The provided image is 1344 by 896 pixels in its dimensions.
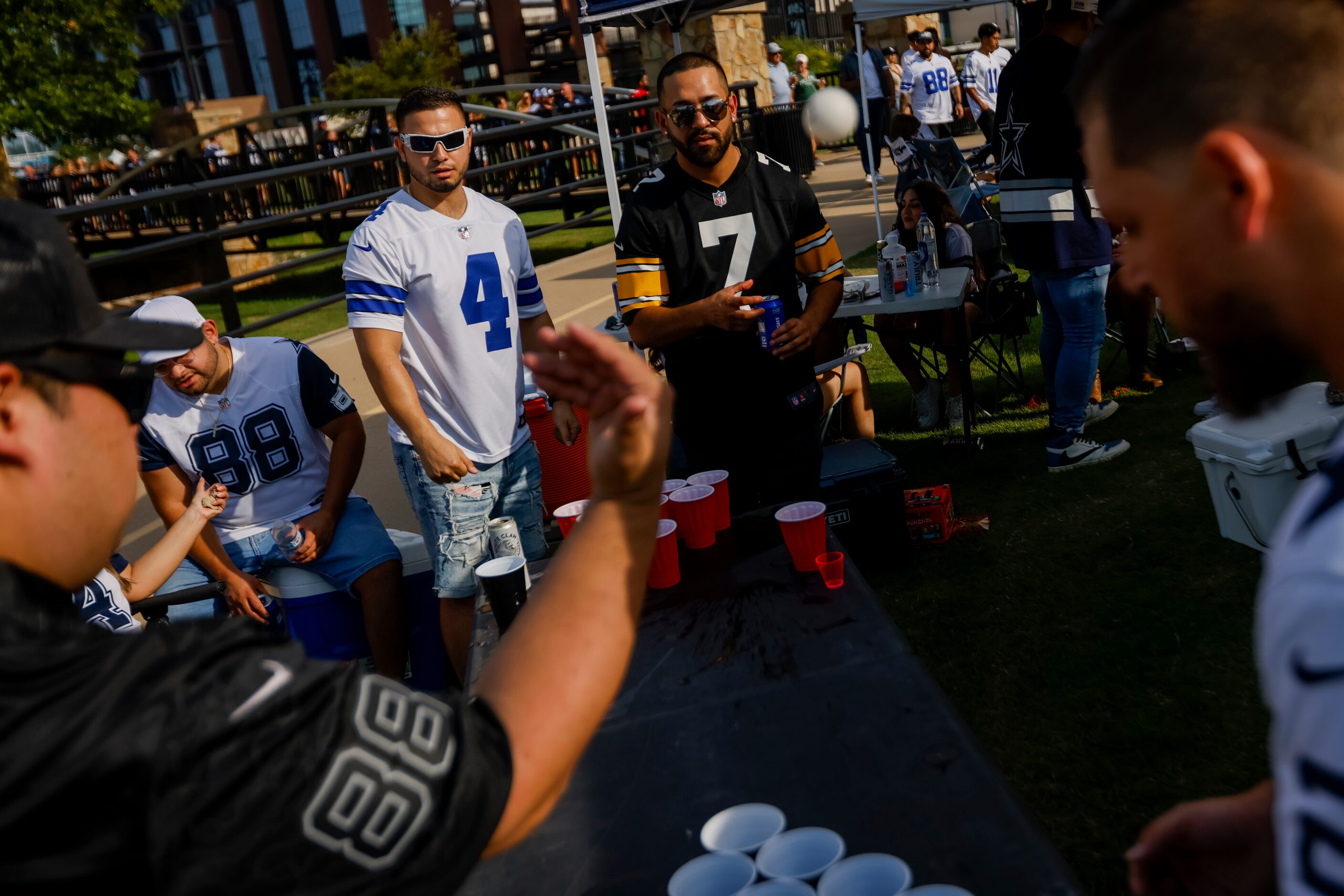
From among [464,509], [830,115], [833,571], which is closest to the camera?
[833,571]

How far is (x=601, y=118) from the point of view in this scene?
595cm

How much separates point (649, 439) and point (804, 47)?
2999cm

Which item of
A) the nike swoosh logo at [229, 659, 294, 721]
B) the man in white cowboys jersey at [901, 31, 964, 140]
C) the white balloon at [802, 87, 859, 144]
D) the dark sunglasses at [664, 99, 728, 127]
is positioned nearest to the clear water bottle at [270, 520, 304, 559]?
the dark sunglasses at [664, 99, 728, 127]

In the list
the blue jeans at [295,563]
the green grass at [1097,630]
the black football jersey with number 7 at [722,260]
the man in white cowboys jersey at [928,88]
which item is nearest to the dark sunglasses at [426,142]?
the black football jersey with number 7 at [722,260]

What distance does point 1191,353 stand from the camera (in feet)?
22.9

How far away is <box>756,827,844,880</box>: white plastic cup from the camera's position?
1.56 m

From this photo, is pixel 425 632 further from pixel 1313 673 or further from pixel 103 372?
pixel 1313 673

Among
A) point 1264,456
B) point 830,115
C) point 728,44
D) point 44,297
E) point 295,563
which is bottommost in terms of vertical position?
point 1264,456

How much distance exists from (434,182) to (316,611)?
1.74 metres

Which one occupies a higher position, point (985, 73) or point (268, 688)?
point (985, 73)

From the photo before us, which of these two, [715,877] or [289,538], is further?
[289,538]

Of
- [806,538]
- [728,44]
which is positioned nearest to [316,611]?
[806,538]

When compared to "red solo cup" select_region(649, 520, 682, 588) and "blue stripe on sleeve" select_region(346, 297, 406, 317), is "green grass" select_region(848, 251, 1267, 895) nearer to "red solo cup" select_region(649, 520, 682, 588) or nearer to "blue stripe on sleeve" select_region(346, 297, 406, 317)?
"red solo cup" select_region(649, 520, 682, 588)

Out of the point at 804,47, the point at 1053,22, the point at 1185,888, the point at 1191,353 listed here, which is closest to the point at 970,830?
the point at 1185,888
